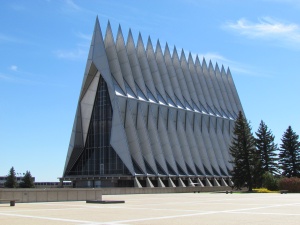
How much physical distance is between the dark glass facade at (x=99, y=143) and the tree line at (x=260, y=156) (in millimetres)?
16538

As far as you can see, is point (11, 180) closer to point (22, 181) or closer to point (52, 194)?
point (22, 181)

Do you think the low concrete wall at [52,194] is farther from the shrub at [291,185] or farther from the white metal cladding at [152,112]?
the shrub at [291,185]

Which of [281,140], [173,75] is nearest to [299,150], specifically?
[281,140]

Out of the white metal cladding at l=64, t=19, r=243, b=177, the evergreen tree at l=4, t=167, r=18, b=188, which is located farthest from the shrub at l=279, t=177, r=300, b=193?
the evergreen tree at l=4, t=167, r=18, b=188

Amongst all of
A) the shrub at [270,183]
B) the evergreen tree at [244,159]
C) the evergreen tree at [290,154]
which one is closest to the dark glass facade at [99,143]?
the evergreen tree at [244,159]

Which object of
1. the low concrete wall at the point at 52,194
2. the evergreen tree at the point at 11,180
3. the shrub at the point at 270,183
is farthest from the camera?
the evergreen tree at the point at 11,180

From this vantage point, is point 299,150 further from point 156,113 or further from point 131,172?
point 131,172

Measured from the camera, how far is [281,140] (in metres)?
61.8

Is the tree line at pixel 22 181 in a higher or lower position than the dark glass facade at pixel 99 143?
lower

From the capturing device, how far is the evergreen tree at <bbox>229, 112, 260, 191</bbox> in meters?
48.8

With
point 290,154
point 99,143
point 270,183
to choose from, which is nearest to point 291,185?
point 270,183

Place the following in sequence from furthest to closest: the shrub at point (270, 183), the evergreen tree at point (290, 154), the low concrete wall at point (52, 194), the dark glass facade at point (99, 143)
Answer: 1. the evergreen tree at point (290, 154)
2. the dark glass facade at point (99, 143)
3. the shrub at point (270, 183)
4. the low concrete wall at point (52, 194)

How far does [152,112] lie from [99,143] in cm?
857

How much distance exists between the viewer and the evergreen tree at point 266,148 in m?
55.0
